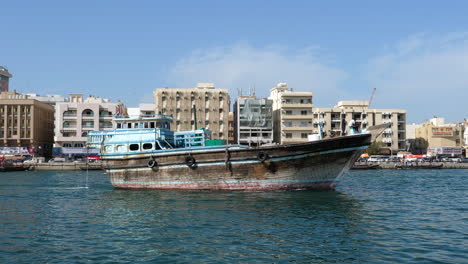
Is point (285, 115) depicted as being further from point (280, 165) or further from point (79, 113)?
point (280, 165)

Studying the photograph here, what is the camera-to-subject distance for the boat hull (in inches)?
1117

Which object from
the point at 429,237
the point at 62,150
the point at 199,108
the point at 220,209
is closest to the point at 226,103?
the point at 199,108

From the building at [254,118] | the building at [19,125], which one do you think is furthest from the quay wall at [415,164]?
the building at [19,125]

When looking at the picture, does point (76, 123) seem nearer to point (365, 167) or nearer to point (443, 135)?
point (365, 167)

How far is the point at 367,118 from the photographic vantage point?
10275 centimetres

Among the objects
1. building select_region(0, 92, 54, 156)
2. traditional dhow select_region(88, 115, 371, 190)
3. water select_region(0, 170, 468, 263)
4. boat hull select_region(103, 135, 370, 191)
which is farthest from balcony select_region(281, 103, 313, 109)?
water select_region(0, 170, 468, 263)

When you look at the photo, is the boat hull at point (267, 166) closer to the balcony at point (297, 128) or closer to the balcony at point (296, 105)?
the balcony at point (297, 128)

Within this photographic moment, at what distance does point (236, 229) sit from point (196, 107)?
244 feet

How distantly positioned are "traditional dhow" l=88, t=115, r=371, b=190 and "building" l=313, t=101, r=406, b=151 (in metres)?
72.1

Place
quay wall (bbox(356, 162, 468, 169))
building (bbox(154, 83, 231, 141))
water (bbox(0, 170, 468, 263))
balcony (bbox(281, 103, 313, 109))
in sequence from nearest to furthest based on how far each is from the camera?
1. water (bbox(0, 170, 468, 263))
2. quay wall (bbox(356, 162, 468, 169))
3. building (bbox(154, 83, 231, 141))
4. balcony (bbox(281, 103, 313, 109))

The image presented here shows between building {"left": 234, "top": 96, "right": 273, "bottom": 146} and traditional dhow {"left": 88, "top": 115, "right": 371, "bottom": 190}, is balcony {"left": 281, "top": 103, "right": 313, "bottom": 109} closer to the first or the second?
building {"left": 234, "top": 96, "right": 273, "bottom": 146}

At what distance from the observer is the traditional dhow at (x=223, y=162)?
28.5 meters

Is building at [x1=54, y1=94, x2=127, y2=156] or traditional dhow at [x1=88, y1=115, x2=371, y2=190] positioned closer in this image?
traditional dhow at [x1=88, y1=115, x2=371, y2=190]

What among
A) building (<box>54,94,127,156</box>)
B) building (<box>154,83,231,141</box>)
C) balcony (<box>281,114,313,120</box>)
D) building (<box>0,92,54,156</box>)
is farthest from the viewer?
balcony (<box>281,114,313,120</box>)
